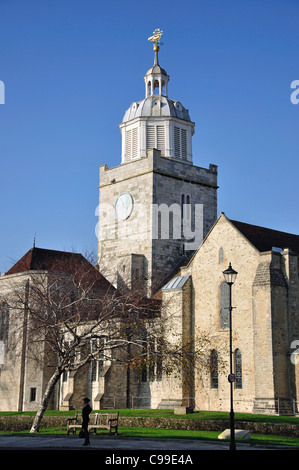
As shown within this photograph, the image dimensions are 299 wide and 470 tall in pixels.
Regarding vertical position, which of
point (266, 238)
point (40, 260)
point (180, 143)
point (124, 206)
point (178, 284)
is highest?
point (180, 143)

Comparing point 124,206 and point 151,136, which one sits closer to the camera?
point 151,136

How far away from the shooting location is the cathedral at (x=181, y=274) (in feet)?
123

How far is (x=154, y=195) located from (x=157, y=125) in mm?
6709

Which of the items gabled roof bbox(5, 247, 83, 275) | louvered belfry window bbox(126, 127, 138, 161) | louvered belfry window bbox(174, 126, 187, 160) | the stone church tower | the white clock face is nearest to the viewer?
gabled roof bbox(5, 247, 83, 275)

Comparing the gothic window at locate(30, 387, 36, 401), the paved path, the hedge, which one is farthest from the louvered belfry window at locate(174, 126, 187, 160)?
the paved path

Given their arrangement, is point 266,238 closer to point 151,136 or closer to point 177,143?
point 177,143

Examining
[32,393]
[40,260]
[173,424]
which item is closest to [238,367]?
[173,424]

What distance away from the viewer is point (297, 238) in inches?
1839

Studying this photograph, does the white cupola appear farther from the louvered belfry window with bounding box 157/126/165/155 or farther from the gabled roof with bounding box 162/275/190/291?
the gabled roof with bounding box 162/275/190/291

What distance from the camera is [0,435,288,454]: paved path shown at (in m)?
20.9

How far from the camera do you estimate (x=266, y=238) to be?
43.0m

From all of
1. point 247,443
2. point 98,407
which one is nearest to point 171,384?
point 98,407

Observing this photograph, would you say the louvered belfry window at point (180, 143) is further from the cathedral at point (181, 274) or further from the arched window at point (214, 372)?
the arched window at point (214, 372)
